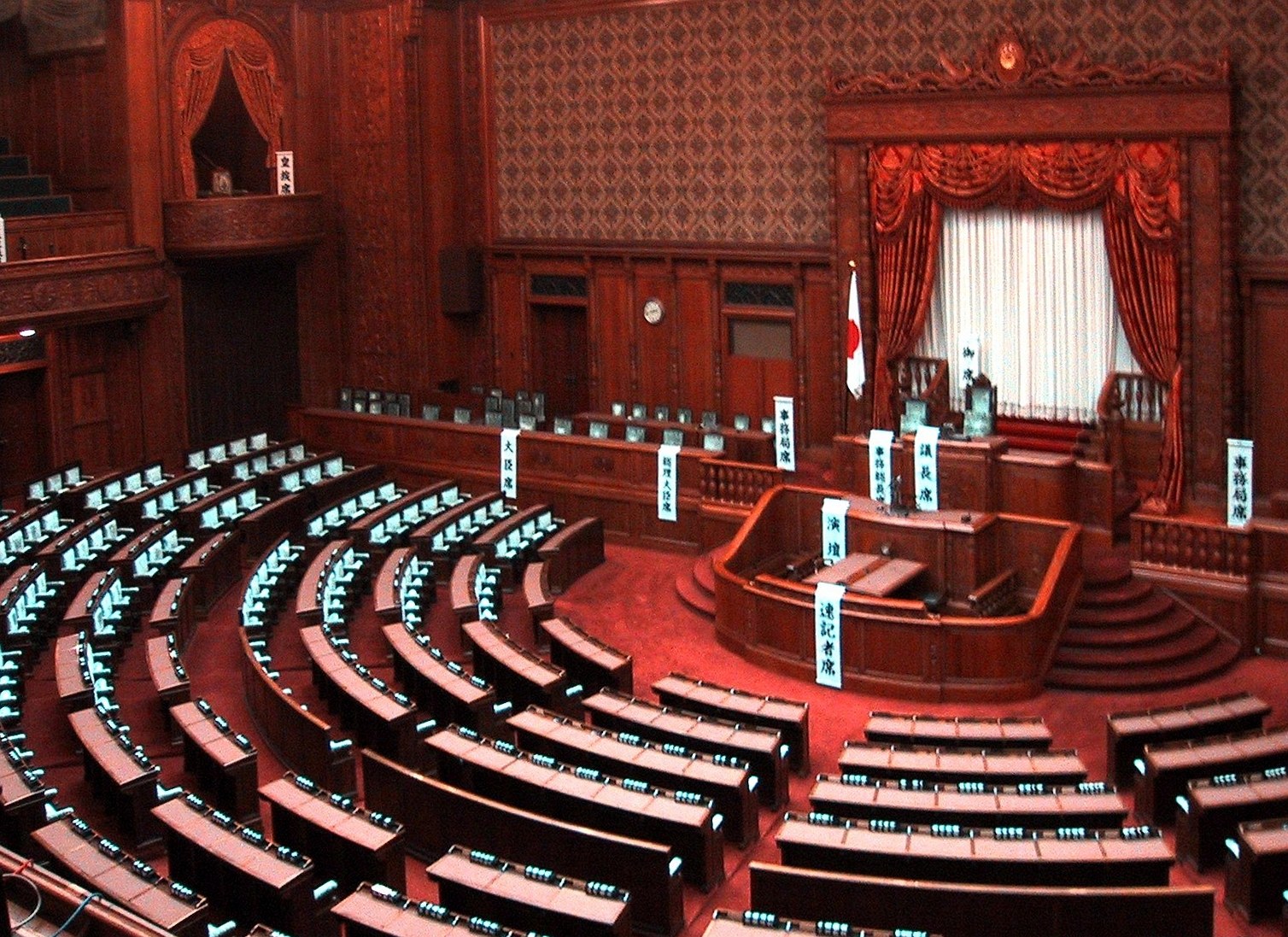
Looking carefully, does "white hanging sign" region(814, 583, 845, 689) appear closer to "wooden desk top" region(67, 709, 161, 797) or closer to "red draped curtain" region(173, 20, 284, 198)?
"wooden desk top" region(67, 709, 161, 797)

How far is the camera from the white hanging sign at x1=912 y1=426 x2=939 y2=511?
16391 mm

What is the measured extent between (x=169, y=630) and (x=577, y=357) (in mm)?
8779

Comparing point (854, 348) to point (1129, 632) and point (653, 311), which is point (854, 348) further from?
point (1129, 632)

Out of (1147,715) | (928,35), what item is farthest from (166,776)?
(928,35)

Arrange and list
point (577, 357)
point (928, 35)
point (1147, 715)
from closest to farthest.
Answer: point (1147, 715) < point (928, 35) < point (577, 357)

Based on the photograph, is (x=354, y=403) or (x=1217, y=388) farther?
(x=354, y=403)

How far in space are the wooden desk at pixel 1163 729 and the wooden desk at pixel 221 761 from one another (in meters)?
6.18

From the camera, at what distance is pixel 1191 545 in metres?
15.4

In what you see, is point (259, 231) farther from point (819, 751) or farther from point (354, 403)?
point (819, 751)

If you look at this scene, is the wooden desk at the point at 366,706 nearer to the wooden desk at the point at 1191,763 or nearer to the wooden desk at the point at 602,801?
the wooden desk at the point at 602,801

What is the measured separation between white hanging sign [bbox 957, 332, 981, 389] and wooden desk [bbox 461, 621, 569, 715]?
6826 millimetres

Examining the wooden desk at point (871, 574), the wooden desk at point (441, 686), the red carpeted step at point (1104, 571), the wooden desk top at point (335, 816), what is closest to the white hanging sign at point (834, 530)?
the wooden desk at point (871, 574)

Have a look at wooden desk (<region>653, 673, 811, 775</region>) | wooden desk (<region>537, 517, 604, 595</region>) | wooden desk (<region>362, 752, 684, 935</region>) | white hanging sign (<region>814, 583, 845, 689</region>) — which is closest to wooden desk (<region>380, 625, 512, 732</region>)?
wooden desk (<region>362, 752, 684, 935</region>)

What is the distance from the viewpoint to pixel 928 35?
59.2ft
